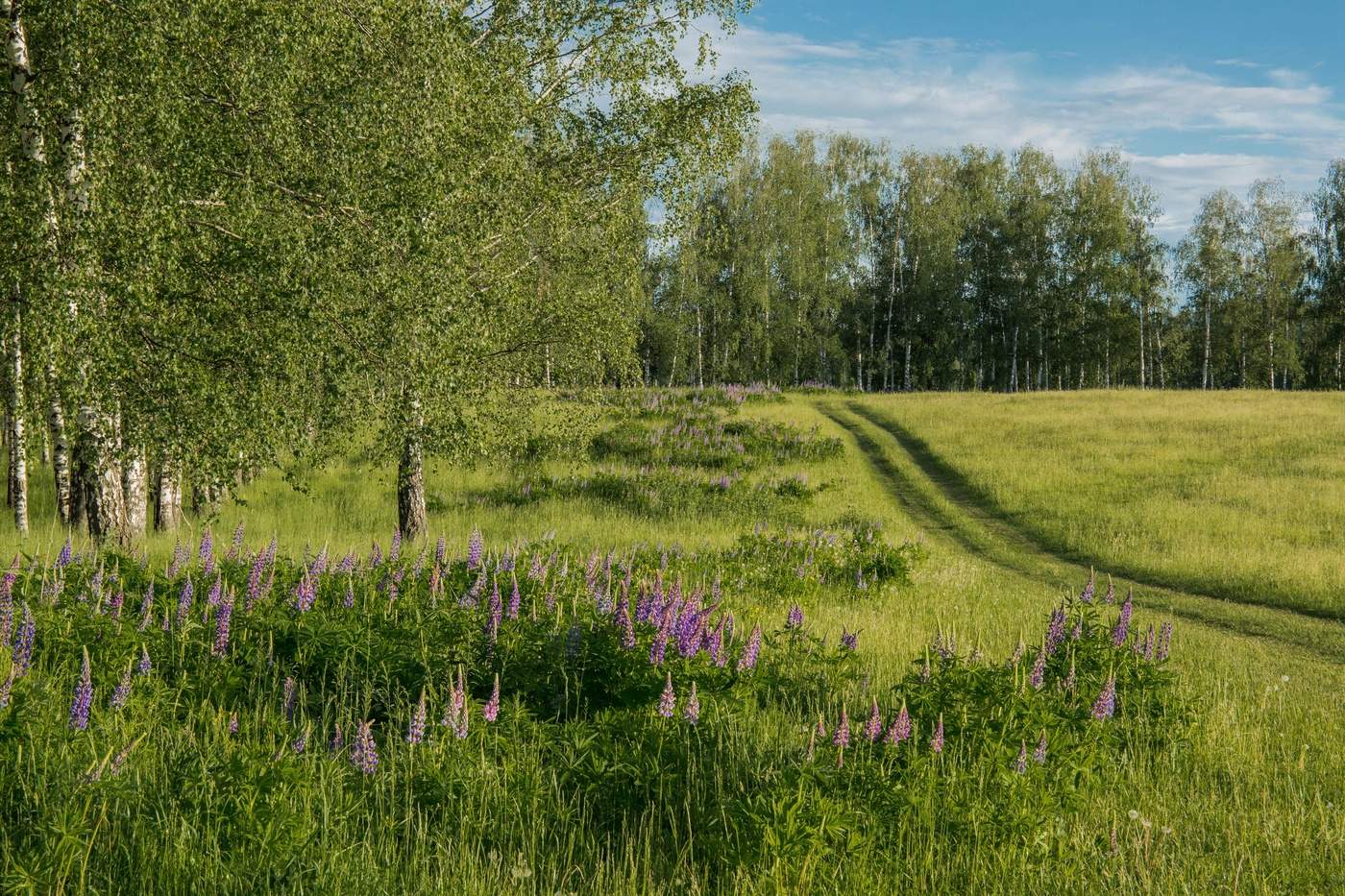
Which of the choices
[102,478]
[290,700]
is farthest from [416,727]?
[102,478]

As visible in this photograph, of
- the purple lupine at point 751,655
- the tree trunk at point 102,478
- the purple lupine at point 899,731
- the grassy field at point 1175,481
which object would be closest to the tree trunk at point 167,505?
the tree trunk at point 102,478

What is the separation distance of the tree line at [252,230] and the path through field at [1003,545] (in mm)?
9664

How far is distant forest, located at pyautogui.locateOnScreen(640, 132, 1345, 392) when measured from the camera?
194 feet

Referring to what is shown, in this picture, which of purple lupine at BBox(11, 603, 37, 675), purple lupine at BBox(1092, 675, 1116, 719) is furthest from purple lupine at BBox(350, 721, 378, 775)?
purple lupine at BBox(1092, 675, 1116, 719)

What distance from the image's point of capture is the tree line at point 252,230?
9484 millimetres

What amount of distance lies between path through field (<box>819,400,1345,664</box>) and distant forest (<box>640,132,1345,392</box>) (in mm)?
28066

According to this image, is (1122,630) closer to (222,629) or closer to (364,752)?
(364,752)

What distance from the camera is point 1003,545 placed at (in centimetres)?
1727

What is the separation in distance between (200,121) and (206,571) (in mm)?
5662

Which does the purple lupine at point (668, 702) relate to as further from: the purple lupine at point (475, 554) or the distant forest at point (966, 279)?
the distant forest at point (966, 279)

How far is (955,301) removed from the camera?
65.6 m

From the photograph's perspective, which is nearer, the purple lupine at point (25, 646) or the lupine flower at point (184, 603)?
the purple lupine at point (25, 646)

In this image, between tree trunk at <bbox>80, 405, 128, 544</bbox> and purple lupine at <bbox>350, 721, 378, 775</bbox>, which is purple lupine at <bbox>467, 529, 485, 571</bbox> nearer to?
purple lupine at <bbox>350, 721, 378, 775</bbox>

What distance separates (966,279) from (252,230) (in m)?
64.9
